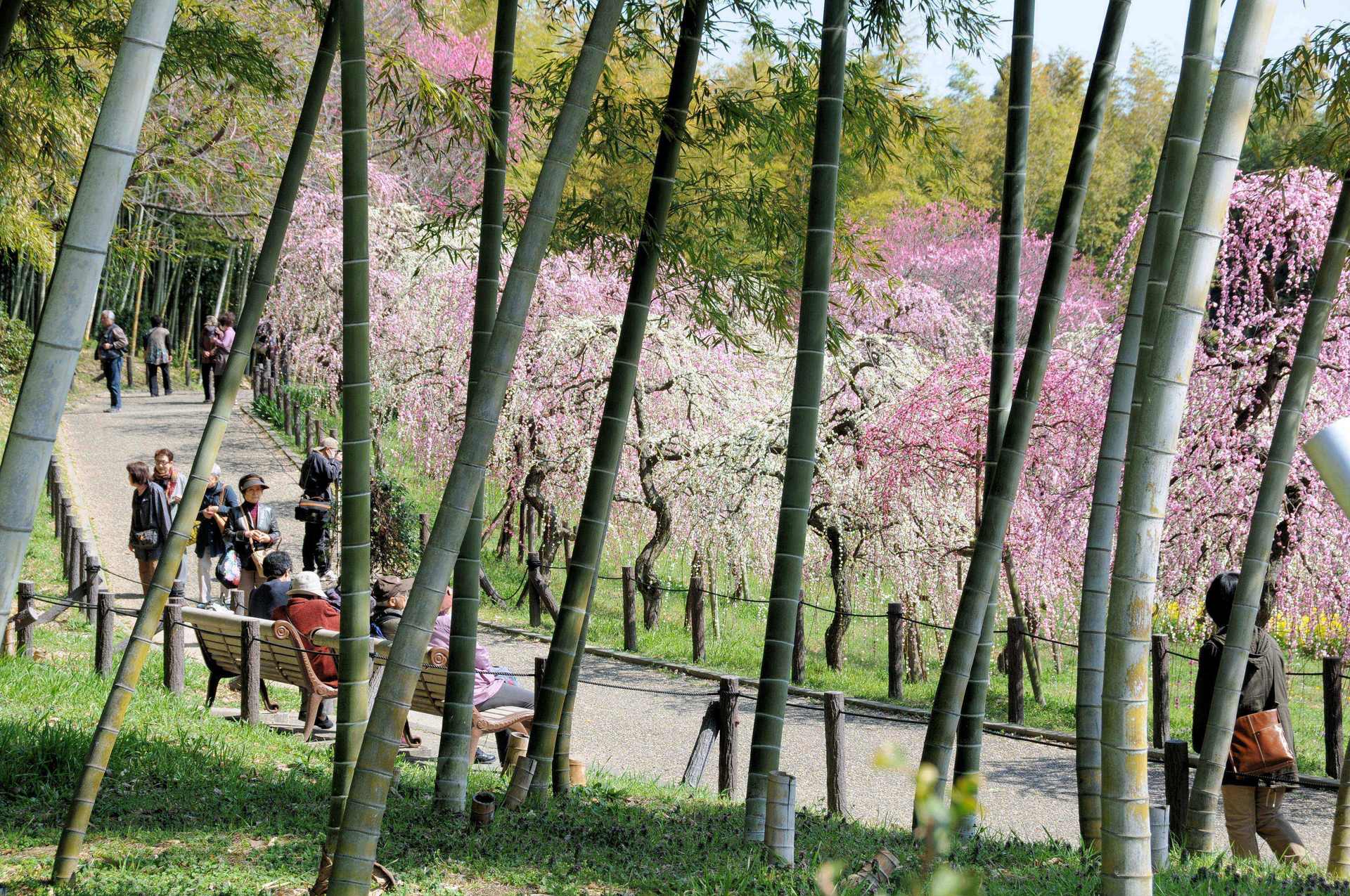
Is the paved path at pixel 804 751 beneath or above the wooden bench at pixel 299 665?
beneath

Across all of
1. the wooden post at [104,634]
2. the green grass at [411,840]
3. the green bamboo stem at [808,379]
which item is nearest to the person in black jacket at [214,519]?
the wooden post at [104,634]

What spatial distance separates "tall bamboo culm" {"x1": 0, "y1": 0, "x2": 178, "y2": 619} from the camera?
2270mm

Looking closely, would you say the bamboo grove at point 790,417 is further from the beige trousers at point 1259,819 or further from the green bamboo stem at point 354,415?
the beige trousers at point 1259,819

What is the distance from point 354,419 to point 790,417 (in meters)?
1.52

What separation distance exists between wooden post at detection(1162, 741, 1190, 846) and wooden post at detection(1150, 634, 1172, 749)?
12.9 ft

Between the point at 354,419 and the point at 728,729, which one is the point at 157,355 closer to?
the point at 728,729

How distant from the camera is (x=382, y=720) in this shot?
299 cm

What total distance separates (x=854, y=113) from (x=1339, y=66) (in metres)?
1.97

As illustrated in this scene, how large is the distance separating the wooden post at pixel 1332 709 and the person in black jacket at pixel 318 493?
842cm

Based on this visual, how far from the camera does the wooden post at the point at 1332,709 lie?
25.6ft

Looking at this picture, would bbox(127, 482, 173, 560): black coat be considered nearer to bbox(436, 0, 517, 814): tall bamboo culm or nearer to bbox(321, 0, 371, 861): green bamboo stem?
bbox(436, 0, 517, 814): tall bamboo culm

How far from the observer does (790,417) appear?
432 centimetres

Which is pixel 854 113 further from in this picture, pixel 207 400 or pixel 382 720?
pixel 207 400

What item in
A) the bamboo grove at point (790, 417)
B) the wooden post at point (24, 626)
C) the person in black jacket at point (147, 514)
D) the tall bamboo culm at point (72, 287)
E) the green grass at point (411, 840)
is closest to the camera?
the tall bamboo culm at point (72, 287)
